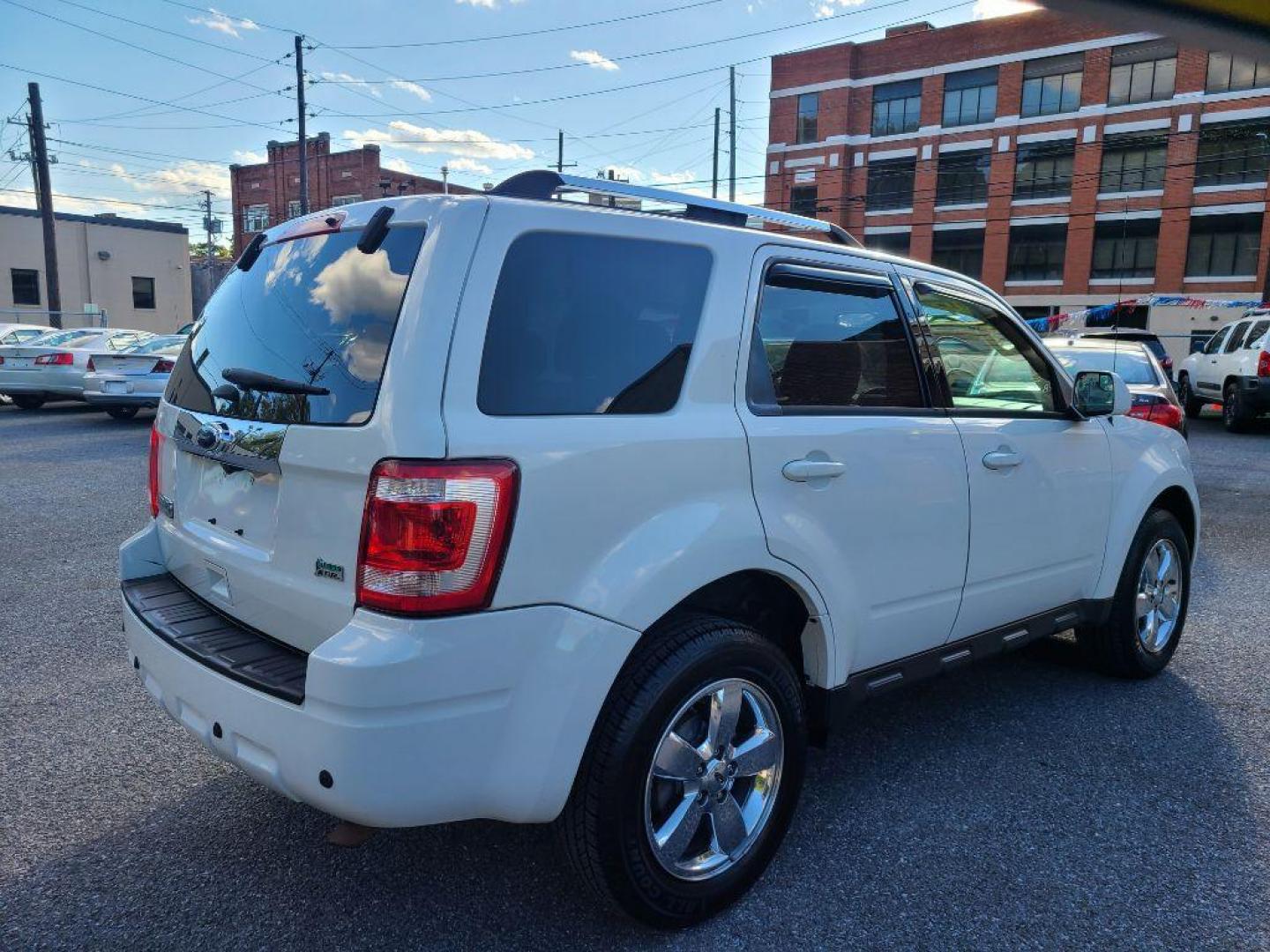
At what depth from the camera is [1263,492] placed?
991 cm

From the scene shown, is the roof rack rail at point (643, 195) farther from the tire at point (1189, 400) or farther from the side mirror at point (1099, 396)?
the tire at point (1189, 400)

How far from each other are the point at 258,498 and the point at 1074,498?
3.11 meters

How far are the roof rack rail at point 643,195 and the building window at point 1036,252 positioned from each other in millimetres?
42063

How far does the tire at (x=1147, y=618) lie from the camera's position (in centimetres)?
421

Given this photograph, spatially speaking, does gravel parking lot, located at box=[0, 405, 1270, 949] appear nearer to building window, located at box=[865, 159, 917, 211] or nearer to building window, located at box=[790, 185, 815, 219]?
building window, located at box=[865, 159, 917, 211]

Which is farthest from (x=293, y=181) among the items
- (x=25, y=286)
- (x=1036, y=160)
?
(x=1036, y=160)

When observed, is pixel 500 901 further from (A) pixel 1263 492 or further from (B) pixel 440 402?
(A) pixel 1263 492

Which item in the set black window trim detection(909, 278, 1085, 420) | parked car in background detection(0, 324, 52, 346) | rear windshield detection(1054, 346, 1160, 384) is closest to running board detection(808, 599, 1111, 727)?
black window trim detection(909, 278, 1085, 420)

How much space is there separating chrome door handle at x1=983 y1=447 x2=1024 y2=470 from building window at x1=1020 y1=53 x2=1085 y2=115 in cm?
4273

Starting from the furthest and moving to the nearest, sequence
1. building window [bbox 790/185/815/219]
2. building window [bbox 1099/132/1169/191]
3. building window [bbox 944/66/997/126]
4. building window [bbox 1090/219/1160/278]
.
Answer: building window [bbox 790/185/815/219] < building window [bbox 944/66/997/126] < building window [bbox 1090/219/1160/278] < building window [bbox 1099/132/1169/191]

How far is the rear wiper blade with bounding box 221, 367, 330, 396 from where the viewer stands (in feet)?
7.62

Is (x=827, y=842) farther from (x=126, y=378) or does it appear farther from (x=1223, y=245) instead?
(x=1223, y=245)

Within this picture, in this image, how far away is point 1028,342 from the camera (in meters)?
3.89

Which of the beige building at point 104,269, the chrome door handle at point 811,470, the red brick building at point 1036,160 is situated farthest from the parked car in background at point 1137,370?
the beige building at point 104,269
